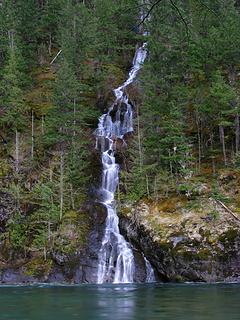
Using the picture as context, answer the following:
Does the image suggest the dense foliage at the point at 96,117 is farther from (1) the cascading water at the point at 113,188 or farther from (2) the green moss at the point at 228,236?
(2) the green moss at the point at 228,236

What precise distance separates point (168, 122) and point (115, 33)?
60.1 ft

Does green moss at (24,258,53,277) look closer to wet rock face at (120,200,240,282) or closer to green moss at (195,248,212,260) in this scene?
wet rock face at (120,200,240,282)

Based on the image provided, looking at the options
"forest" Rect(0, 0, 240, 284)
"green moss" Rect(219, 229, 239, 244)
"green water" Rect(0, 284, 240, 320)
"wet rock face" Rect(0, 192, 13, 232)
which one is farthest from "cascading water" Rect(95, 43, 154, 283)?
"wet rock face" Rect(0, 192, 13, 232)

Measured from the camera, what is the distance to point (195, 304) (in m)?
14.2

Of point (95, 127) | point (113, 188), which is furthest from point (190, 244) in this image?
point (95, 127)

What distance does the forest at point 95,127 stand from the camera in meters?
26.8

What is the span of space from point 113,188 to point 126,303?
15.5 metres

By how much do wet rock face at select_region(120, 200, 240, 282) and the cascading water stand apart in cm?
94

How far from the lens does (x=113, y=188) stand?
29.9m

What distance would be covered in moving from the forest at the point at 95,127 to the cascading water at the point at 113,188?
654mm

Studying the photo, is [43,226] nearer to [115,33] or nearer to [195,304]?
[195,304]

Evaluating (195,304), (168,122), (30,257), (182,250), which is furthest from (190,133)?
(195,304)

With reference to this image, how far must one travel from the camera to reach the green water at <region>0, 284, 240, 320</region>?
12.2 m

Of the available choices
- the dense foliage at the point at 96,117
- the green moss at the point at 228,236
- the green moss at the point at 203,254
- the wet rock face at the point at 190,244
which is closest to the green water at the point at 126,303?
the wet rock face at the point at 190,244
